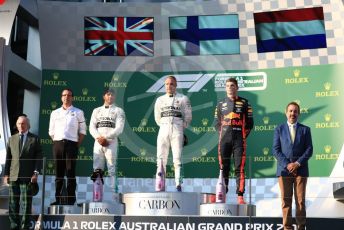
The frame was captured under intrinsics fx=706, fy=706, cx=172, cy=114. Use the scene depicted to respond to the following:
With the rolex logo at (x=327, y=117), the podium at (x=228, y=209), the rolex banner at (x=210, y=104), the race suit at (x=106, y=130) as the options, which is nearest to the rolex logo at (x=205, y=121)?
the rolex banner at (x=210, y=104)

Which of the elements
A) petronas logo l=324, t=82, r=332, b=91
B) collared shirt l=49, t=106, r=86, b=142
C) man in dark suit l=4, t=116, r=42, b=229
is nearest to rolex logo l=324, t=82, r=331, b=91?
petronas logo l=324, t=82, r=332, b=91

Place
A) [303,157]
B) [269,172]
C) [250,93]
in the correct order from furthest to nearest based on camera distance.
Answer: [250,93] → [269,172] → [303,157]

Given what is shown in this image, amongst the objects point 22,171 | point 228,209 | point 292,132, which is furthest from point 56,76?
point 292,132

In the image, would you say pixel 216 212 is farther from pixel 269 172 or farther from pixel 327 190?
pixel 269 172

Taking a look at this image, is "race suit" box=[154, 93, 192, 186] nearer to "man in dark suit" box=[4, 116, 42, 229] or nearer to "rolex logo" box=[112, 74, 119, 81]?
"man in dark suit" box=[4, 116, 42, 229]

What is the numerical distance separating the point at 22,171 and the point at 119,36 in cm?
384

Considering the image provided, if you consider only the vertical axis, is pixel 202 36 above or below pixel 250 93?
above

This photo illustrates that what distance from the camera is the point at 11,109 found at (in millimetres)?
9648

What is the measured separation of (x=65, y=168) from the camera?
22.9ft

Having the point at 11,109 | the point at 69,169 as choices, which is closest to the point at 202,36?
the point at 11,109

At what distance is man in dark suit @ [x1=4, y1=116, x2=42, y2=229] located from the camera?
20.5 feet

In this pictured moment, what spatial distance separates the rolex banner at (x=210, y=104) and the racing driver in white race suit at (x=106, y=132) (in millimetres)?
1519

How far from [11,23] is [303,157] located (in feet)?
15.4

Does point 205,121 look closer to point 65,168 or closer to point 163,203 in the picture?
point 65,168
